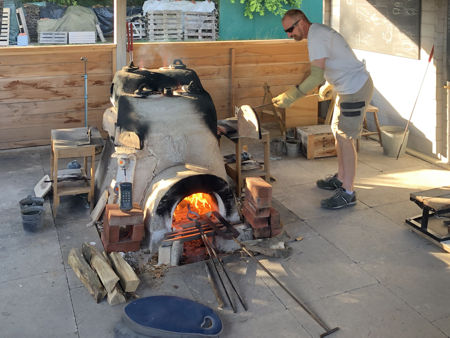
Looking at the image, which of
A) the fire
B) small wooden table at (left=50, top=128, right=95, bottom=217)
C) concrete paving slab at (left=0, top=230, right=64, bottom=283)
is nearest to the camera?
concrete paving slab at (left=0, top=230, right=64, bottom=283)

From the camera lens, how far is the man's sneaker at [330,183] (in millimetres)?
7129

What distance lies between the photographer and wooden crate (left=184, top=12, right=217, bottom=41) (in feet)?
63.1

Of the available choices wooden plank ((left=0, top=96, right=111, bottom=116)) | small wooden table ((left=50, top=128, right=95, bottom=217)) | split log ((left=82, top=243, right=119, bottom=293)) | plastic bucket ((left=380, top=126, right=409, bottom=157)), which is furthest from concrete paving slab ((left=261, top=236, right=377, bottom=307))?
wooden plank ((left=0, top=96, right=111, bottom=116))

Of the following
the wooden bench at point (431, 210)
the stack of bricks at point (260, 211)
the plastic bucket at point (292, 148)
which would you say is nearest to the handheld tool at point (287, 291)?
the stack of bricks at point (260, 211)

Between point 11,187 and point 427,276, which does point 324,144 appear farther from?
point 11,187

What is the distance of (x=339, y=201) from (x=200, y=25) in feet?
45.4

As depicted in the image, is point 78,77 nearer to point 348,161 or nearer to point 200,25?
point 348,161

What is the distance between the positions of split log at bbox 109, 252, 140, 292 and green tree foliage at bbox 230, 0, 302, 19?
13965 millimetres

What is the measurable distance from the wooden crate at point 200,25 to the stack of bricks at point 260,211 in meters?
14.3

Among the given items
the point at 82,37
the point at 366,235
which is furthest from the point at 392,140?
the point at 82,37

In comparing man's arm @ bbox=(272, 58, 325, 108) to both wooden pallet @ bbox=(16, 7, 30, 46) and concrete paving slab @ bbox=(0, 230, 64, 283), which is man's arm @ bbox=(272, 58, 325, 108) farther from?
wooden pallet @ bbox=(16, 7, 30, 46)

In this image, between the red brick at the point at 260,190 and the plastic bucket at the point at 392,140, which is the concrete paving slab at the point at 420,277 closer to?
the red brick at the point at 260,190

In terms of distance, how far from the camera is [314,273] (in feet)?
17.1

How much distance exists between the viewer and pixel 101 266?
495 centimetres
